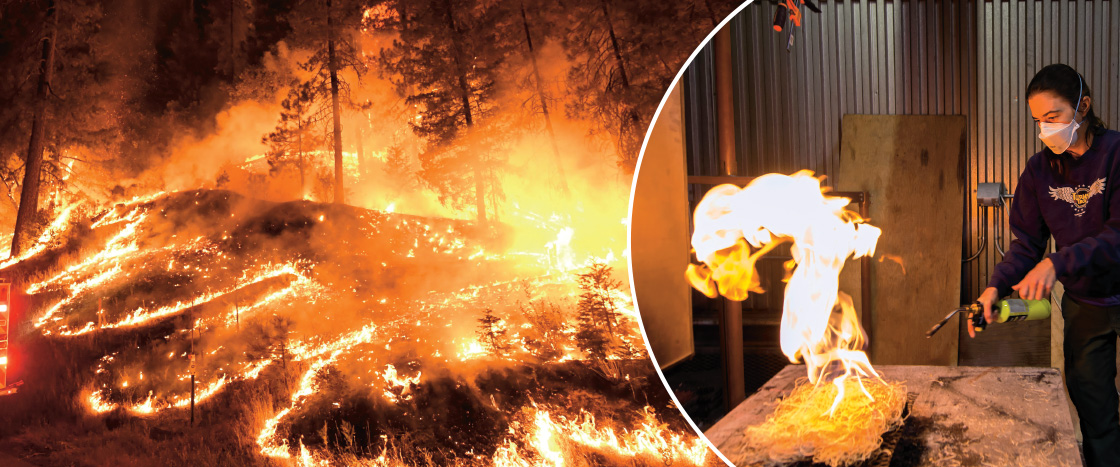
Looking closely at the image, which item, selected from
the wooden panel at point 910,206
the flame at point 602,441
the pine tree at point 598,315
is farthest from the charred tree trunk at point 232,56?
the wooden panel at point 910,206

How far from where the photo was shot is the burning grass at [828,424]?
4.60ft

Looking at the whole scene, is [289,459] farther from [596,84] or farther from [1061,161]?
[1061,161]

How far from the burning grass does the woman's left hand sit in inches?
15.2

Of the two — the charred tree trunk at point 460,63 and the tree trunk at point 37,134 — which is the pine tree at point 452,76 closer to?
the charred tree trunk at point 460,63

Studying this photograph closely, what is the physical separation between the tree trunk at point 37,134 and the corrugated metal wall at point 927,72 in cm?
301

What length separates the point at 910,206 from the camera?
69.4 inches

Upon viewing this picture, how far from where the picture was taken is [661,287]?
5.04 feet

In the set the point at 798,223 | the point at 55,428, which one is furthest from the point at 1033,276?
the point at 55,428

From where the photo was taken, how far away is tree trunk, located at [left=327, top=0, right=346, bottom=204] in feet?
9.37

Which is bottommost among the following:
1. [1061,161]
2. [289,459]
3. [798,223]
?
[289,459]

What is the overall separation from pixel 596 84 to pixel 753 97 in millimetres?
766

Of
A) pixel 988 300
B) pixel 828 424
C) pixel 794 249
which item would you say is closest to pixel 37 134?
pixel 794 249

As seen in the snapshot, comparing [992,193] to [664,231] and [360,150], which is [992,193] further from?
[360,150]

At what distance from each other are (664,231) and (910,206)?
78cm
